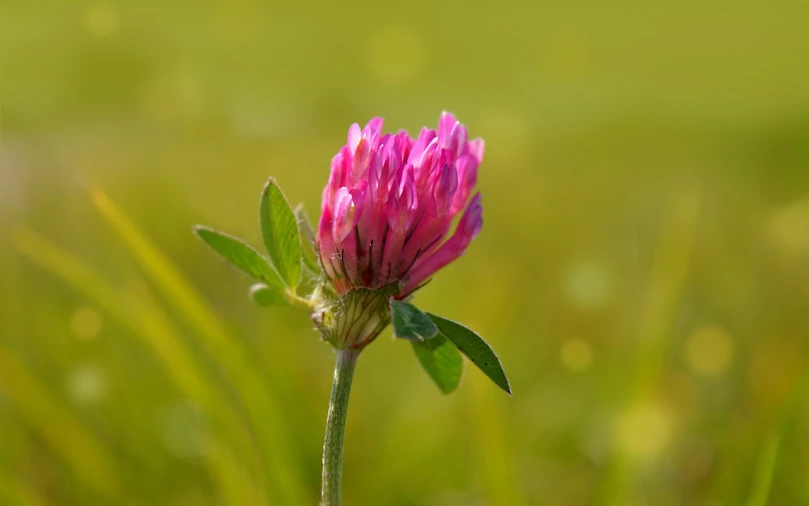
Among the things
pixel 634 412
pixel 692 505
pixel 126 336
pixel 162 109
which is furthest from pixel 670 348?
pixel 162 109

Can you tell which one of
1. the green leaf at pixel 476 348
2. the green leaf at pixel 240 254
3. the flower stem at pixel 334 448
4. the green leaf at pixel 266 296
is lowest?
the flower stem at pixel 334 448

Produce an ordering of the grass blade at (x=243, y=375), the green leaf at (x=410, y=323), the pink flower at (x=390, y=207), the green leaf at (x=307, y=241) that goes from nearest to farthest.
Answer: the green leaf at (x=410, y=323)
the pink flower at (x=390, y=207)
the green leaf at (x=307, y=241)
the grass blade at (x=243, y=375)

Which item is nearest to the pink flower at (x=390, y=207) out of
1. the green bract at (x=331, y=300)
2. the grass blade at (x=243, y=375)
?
the green bract at (x=331, y=300)

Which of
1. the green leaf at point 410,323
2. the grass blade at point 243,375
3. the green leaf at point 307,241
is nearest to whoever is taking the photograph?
the green leaf at point 410,323

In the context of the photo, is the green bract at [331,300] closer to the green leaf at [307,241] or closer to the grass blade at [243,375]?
the green leaf at [307,241]

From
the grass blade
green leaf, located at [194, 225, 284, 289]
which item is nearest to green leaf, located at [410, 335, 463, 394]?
green leaf, located at [194, 225, 284, 289]

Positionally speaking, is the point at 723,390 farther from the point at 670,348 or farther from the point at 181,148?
the point at 181,148

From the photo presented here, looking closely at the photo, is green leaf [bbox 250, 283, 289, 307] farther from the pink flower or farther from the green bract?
the pink flower
